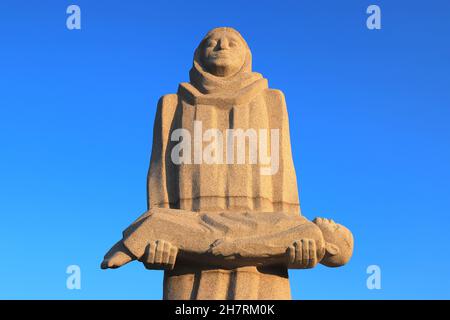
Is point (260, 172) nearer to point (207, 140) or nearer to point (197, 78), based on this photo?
point (207, 140)

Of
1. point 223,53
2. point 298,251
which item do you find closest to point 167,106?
point 223,53

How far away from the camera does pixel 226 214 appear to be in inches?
474

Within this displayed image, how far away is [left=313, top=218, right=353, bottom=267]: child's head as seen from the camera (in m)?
12.0

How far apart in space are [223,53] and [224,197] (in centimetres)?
255

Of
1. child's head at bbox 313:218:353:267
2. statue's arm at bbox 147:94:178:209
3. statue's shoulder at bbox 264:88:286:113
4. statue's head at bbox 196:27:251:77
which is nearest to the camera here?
child's head at bbox 313:218:353:267

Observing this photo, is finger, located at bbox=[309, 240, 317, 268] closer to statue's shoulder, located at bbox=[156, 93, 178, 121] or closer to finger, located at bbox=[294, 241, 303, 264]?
finger, located at bbox=[294, 241, 303, 264]

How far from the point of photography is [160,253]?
1163cm

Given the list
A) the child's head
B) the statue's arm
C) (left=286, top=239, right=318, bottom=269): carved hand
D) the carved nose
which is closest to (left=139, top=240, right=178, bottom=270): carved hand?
the statue's arm

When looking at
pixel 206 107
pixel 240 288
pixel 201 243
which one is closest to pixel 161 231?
pixel 201 243

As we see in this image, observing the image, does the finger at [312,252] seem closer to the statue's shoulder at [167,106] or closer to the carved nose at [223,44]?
the statue's shoulder at [167,106]

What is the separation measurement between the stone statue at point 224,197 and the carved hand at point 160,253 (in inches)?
0.6

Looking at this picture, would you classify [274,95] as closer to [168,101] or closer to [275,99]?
[275,99]

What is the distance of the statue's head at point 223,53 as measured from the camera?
13.5m

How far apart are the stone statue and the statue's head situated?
2 cm
